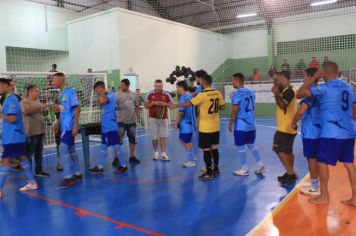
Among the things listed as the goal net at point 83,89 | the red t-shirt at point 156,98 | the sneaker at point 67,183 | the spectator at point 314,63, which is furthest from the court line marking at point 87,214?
the spectator at point 314,63

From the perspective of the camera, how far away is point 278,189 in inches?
190

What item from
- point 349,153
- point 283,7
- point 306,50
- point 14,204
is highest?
point 283,7

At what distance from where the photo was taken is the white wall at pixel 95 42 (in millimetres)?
12812

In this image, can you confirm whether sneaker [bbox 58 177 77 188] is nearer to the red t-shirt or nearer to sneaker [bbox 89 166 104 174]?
sneaker [bbox 89 166 104 174]

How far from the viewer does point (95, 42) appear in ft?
44.1

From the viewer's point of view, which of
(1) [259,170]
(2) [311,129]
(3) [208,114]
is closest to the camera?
(2) [311,129]

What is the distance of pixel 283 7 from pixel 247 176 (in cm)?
1343

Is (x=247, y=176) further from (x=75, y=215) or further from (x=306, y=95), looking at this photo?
(x=75, y=215)

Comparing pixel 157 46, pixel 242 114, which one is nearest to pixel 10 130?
pixel 242 114

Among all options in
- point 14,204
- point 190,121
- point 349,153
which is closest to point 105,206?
point 14,204

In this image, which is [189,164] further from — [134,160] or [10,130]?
[10,130]

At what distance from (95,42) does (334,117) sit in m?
11.2

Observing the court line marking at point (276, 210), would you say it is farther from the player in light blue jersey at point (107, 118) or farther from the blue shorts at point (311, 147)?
the player in light blue jersey at point (107, 118)

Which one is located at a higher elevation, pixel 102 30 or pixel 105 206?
pixel 102 30
